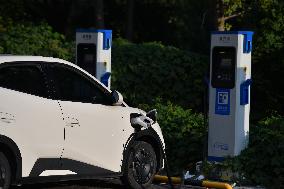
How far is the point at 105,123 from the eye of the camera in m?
9.16

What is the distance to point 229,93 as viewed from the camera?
10383 mm

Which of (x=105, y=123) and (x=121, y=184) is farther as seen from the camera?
(x=121, y=184)

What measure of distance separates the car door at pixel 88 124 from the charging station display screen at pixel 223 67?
164cm

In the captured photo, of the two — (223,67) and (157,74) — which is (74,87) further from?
(157,74)

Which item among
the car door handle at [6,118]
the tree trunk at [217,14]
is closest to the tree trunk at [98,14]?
the tree trunk at [217,14]

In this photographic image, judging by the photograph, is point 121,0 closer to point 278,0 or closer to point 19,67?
point 278,0

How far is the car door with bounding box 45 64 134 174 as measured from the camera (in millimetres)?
8719

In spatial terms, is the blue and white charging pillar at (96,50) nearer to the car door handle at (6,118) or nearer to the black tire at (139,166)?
the black tire at (139,166)

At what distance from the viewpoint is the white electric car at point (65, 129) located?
8.19m

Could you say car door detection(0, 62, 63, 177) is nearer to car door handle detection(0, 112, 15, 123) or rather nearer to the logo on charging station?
car door handle detection(0, 112, 15, 123)

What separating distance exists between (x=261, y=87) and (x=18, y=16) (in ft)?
30.4

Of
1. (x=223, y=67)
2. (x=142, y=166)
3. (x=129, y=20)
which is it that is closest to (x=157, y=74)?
(x=223, y=67)

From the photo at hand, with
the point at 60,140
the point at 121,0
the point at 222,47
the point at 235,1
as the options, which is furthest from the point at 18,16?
the point at 60,140

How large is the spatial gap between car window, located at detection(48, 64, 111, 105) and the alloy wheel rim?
2.68 feet
